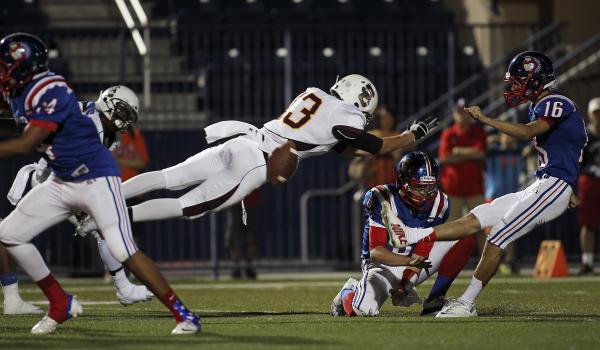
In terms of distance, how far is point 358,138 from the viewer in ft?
27.5

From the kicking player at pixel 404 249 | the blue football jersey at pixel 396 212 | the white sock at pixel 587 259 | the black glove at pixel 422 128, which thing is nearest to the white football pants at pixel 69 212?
the kicking player at pixel 404 249

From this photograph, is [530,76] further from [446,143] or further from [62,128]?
[446,143]

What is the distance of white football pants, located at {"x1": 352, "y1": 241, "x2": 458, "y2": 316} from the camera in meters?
8.05

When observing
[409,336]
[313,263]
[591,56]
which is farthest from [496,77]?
[409,336]

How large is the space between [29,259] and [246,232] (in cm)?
733

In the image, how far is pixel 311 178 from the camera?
50.0 ft

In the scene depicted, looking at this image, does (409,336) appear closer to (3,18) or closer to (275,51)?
(275,51)

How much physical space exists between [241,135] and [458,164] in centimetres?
547

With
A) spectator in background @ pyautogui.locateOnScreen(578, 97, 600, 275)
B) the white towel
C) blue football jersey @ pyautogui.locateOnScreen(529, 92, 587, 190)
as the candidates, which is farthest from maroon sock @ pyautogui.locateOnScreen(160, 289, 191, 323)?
spectator in background @ pyautogui.locateOnScreen(578, 97, 600, 275)

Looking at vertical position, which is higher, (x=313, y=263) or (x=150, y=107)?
(x=150, y=107)

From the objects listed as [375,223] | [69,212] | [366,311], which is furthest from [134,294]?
[375,223]

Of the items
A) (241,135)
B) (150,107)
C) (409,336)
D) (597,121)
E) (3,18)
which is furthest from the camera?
(3,18)

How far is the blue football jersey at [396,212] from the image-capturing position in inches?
325

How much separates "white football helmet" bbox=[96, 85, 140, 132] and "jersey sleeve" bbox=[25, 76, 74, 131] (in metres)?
1.73
